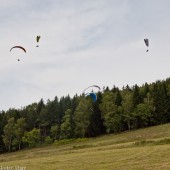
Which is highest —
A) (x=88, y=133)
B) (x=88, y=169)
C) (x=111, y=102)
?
(x=111, y=102)

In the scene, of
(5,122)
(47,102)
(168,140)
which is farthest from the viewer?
(47,102)

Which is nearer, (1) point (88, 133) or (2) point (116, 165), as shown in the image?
(2) point (116, 165)

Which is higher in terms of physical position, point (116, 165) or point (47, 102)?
point (47, 102)

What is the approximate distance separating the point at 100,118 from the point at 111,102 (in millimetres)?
9241

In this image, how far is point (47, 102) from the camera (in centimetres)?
15400

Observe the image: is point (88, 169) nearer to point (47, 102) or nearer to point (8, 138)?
point (8, 138)

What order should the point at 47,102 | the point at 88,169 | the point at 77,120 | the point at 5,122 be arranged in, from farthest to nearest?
the point at 47,102 < the point at 5,122 < the point at 77,120 < the point at 88,169

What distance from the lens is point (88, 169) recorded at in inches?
1241

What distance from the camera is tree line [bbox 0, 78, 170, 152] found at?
115 metres

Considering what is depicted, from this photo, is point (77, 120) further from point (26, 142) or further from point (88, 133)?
point (26, 142)

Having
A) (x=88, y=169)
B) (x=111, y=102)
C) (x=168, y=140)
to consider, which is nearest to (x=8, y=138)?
(x=111, y=102)

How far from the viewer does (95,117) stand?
12450 centimetres

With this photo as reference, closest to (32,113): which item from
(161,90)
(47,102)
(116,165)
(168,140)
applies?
(47,102)

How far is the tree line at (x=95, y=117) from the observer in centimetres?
11475
